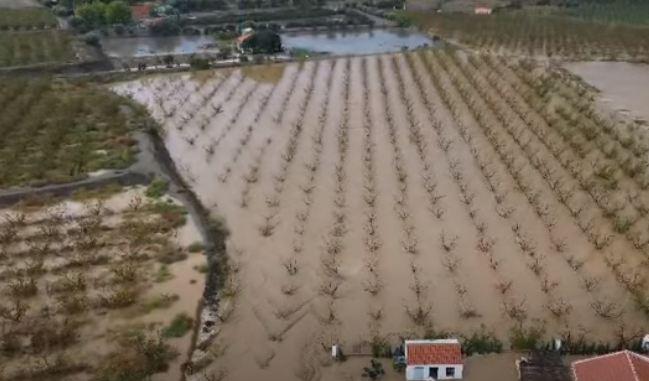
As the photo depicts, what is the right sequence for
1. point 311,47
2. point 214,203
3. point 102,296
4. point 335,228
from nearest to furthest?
point 102,296 < point 335,228 < point 214,203 < point 311,47

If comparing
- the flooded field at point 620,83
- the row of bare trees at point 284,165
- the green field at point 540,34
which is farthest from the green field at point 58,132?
the green field at point 540,34

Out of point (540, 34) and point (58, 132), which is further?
point (540, 34)

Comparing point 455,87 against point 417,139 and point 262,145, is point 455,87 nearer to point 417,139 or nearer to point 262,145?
point 417,139

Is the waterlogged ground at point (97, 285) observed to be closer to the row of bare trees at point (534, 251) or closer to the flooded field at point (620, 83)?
the row of bare trees at point (534, 251)

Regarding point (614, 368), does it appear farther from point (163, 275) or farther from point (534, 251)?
point (163, 275)

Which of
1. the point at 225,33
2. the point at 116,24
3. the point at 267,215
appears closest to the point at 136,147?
the point at 267,215

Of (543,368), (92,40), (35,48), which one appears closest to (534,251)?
(543,368)
